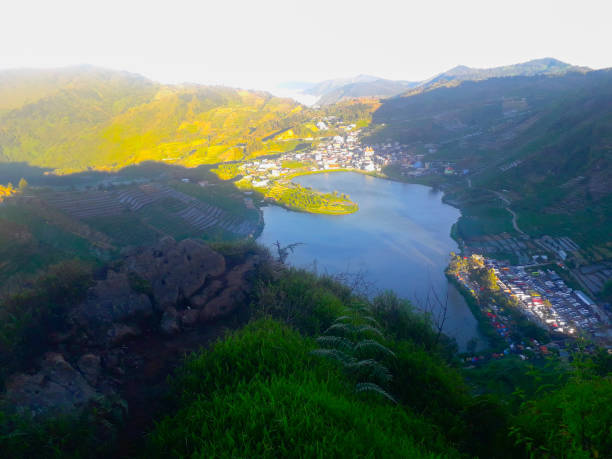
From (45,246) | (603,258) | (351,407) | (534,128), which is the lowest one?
(603,258)

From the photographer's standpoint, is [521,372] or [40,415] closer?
[40,415]

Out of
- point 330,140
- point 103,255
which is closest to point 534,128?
point 330,140

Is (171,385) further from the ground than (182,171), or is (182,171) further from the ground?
(171,385)

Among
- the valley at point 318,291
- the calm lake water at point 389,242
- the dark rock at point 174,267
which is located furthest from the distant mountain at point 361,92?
the dark rock at point 174,267

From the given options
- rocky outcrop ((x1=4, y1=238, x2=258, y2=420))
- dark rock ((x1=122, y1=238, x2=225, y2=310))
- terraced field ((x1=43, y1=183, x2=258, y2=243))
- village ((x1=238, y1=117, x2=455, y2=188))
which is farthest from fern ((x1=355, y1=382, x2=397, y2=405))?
village ((x1=238, y1=117, x2=455, y2=188))

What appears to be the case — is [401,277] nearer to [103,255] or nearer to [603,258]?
[603,258]

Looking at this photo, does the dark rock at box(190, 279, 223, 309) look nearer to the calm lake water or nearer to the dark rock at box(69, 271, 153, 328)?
the dark rock at box(69, 271, 153, 328)
